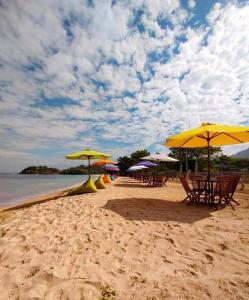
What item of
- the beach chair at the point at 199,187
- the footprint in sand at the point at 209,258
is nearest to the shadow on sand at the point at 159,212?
the beach chair at the point at 199,187

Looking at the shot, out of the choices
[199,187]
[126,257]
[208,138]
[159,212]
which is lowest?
[126,257]

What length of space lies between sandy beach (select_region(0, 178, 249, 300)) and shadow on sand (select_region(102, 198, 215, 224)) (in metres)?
0.05

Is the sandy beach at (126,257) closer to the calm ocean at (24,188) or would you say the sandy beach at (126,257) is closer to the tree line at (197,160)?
the calm ocean at (24,188)

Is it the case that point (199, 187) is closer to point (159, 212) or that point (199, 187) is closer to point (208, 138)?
point (208, 138)

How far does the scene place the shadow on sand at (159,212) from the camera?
4996 millimetres

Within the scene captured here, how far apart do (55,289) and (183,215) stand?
370 cm

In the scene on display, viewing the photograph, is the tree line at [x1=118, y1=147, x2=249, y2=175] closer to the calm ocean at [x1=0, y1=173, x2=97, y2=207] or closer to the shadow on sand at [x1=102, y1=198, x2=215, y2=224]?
the calm ocean at [x1=0, y1=173, x2=97, y2=207]

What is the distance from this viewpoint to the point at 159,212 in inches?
221

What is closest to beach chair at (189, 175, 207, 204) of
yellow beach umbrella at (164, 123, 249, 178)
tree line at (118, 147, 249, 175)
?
yellow beach umbrella at (164, 123, 249, 178)

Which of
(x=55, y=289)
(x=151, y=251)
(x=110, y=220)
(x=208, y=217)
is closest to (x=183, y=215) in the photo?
(x=208, y=217)

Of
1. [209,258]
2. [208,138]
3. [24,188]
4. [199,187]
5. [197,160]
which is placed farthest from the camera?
[197,160]

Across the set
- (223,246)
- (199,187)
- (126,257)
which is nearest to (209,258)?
(223,246)

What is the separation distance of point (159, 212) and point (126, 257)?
9.00 feet

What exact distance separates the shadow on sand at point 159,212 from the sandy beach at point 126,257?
0.15ft
